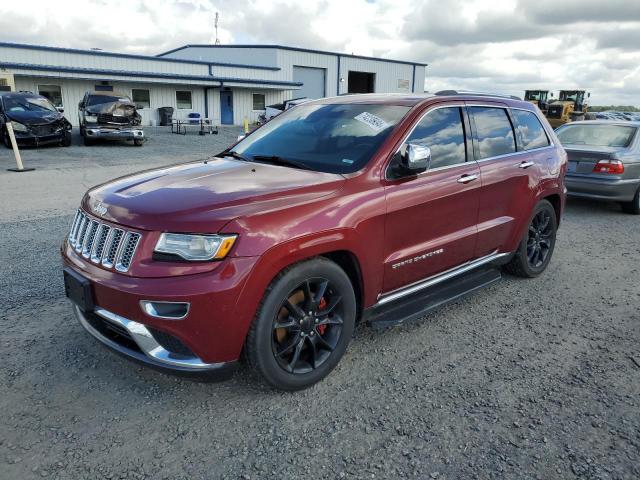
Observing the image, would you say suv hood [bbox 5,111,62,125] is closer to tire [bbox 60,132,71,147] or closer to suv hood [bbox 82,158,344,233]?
tire [bbox 60,132,71,147]

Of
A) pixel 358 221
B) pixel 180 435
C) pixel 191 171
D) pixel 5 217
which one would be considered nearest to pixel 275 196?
pixel 358 221

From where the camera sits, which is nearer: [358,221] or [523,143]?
[358,221]

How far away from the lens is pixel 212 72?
1348 inches

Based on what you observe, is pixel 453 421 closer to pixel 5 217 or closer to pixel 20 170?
pixel 5 217

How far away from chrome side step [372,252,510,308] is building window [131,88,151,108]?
101 feet

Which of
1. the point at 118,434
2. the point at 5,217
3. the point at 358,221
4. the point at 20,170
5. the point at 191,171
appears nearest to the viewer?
the point at 118,434

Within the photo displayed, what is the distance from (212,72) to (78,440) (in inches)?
1363

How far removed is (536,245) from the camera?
16.7 feet

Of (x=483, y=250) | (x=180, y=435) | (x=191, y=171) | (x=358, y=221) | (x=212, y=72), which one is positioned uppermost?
(x=212, y=72)

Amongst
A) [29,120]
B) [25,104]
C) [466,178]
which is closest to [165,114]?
[25,104]

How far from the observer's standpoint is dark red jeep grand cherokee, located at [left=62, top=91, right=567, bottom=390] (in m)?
2.60

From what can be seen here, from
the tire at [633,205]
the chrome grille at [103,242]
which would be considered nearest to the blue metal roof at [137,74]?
the tire at [633,205]

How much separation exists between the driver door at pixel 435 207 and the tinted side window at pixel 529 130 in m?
0.98

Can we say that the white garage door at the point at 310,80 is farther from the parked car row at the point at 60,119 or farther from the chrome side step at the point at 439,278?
the chrome side step at the point at 439,278
